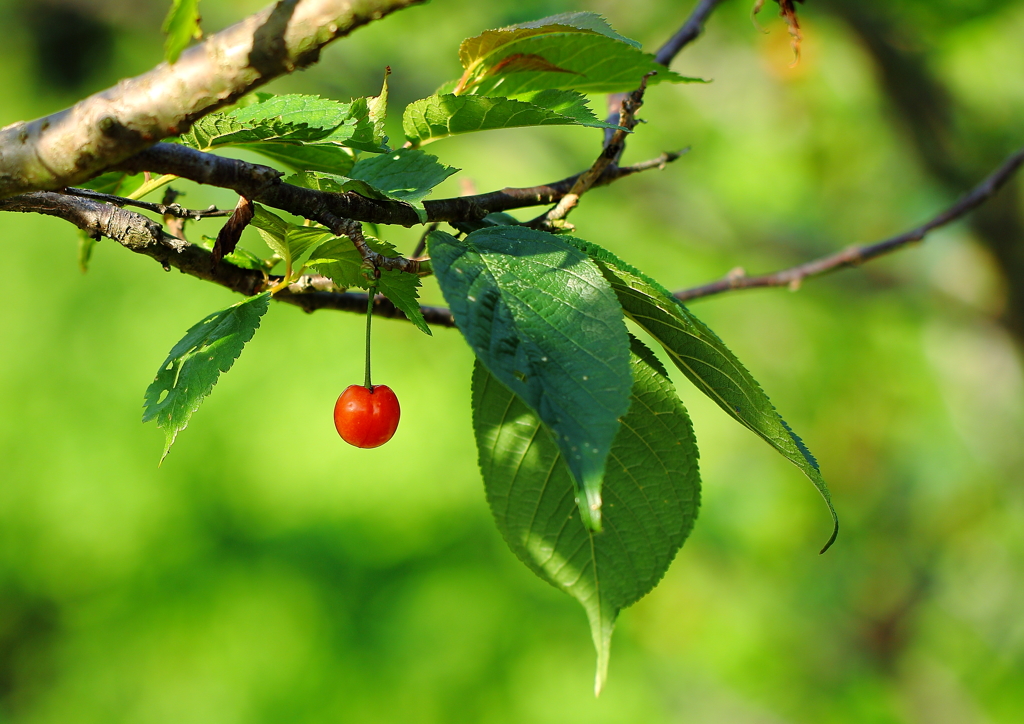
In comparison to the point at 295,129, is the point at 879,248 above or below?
below

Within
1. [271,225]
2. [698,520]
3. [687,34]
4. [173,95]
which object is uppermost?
[173,95]

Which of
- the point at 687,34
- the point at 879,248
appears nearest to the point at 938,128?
the point at 879,248

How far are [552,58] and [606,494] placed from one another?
308mm

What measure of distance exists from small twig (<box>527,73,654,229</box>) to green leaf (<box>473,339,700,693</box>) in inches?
4.2

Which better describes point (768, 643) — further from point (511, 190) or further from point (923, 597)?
point (511, 190)

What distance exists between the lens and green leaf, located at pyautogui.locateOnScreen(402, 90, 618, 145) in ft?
1.52

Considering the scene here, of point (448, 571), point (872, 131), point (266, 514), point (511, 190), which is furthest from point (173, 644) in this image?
point (872, 131)

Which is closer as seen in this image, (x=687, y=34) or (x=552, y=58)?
(x=552, y=58)

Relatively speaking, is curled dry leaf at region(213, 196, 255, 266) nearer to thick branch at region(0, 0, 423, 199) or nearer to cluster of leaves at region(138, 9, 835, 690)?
cluster of leaves at region(138, 9, 835, 690)

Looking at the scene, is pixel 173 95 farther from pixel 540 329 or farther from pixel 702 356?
pixel 702 356

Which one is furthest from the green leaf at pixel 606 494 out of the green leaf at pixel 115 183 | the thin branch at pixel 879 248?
the thin branch at pixel 879 248

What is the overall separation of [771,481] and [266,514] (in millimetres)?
1885

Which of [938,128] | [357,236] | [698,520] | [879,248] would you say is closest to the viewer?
[357,236]

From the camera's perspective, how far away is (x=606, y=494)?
538 mm
